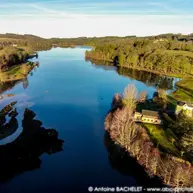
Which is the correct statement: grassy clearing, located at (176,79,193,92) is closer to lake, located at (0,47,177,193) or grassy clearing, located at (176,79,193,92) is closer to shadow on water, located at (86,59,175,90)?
shadow on water, located at (86,59,175,90)

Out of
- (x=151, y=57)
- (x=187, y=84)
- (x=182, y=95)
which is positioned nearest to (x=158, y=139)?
(x=182, y=95)

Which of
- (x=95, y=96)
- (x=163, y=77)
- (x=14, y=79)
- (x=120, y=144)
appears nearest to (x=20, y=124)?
(x=120, y=144)

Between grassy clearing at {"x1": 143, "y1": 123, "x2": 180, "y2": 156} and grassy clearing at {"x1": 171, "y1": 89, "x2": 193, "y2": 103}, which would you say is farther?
grassy clearing at {"x1": 171, "y1": 89, "x2": 193, "y2": 103}

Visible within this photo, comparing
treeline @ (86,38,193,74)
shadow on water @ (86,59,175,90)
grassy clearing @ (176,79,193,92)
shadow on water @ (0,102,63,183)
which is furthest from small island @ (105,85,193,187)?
treeline @ (86,38,193,74)

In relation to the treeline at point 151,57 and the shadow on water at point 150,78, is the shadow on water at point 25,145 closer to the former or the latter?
the shadow on water at point 150,78

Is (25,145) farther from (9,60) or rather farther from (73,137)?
(9,60)

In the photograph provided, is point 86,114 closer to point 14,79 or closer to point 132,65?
point 14,79

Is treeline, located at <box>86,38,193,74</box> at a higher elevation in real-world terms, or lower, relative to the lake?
higher
